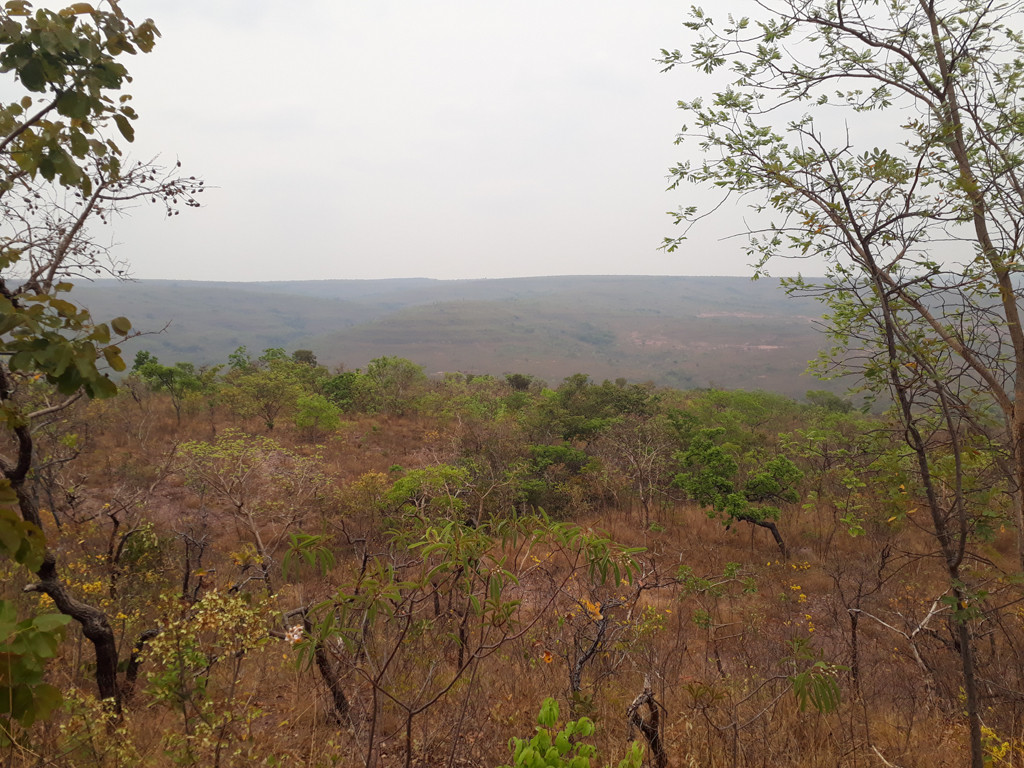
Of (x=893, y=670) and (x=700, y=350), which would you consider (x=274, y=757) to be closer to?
(x=893, y=670)

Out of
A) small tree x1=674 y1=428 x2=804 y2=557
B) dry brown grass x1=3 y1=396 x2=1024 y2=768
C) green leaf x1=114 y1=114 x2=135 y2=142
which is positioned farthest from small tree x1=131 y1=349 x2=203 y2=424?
green leaf x1=114 y1=114 x2=135 y2=142

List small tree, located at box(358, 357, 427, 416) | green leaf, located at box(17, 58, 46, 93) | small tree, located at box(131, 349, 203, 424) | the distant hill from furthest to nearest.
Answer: the distant hill, small tree, located at box(358, 357, 427, 416), small tree, located at box(131, 349, 203, 424), green leaf, located at box(17, 58, 46, 93)

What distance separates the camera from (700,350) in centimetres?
11794

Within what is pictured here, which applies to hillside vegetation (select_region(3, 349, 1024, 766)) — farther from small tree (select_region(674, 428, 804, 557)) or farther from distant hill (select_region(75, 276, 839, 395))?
distant hill (select_region(75, 276, 839, 395))

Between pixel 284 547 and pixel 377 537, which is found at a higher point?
pixel 377 537

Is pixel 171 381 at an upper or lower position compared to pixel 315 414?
upper

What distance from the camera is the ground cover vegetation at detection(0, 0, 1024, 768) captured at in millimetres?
1847

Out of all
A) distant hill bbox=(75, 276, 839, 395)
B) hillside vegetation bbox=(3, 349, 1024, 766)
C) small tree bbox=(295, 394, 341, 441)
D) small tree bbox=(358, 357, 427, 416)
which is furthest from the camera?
distant hill bbox=(75, 276, 839, 395)

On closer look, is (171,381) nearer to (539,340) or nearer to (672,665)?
(672,665)

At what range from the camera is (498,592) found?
2053 millimetres

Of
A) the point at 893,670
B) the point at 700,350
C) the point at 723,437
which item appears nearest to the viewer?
the point at 893,670

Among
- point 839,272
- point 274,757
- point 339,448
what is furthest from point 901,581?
point 339,448

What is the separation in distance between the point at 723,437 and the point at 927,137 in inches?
464

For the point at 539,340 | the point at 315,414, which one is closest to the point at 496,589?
the point at 315,414
